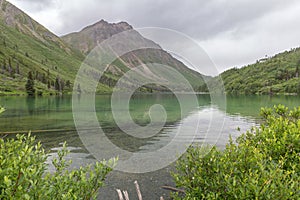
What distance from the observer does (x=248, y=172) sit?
8344mm

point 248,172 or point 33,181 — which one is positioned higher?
point 33,181

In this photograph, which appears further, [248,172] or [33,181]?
[248,172]

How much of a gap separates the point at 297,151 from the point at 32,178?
35.9 ft

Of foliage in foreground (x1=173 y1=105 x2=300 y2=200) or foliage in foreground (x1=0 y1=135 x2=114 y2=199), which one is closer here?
foliage in foreground (x1=0 y1=135 x2=114 y2=199)

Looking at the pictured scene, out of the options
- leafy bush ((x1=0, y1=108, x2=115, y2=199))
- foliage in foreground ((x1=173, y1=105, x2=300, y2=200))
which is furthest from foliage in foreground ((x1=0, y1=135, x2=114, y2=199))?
foliage in foreground ((x1=173, y1=105, x2=300, y2=200))

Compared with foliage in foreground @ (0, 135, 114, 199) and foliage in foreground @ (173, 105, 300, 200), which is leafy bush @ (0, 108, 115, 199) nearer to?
foliage in foreground @ (0, 135, 114, 199)

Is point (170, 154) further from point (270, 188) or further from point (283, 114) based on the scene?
point (270, 188)

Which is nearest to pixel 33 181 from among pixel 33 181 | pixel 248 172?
pixel 33 181

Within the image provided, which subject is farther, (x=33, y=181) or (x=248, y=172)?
(x=248, y=172)

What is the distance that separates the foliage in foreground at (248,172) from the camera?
21.7 ft

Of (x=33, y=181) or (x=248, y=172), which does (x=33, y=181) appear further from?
(x=248, y=172)

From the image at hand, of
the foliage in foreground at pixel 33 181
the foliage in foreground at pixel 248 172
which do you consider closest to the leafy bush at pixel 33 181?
the foliage in foreground at pixel 33 181

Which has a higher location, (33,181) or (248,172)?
(33,181)

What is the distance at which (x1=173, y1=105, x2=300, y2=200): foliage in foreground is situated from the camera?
6.61m
